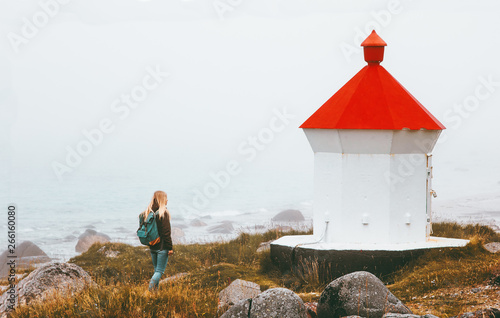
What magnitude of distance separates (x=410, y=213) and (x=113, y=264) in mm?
6734

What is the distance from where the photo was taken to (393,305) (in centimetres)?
870

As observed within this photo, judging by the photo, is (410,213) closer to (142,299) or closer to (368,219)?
(368,219)

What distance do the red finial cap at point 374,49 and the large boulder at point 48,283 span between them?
22.1 ft

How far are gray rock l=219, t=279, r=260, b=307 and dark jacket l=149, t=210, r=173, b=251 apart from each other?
1.20m

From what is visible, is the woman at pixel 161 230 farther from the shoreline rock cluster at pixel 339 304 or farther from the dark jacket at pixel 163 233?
the shoreline rock cluster at pixel 339 304

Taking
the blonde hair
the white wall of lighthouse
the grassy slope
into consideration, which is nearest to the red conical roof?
the white wall of lighthouse

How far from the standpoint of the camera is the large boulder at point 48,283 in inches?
407

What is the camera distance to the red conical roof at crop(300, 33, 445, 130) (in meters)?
12.4

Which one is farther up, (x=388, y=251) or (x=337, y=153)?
(x=337, y=153)

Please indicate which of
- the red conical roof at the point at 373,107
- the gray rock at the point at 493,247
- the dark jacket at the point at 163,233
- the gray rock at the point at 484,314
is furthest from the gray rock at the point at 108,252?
the gray rock at the point at 484,314

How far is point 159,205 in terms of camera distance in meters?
10.4

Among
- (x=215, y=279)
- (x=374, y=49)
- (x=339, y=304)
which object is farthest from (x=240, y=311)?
(x=374, y=49)

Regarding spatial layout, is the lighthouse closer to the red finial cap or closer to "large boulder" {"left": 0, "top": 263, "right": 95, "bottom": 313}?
the red finial cap

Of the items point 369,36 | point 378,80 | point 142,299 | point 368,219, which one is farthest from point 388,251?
point 142,299
